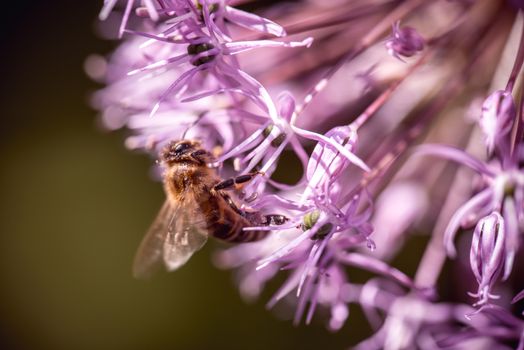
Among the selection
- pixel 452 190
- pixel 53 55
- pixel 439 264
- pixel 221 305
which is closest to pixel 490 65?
pixel 452 190

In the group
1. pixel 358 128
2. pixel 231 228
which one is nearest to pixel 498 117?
pixel 358 128

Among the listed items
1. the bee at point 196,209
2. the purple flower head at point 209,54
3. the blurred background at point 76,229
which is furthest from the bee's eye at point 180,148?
the blurred background at point 76,229

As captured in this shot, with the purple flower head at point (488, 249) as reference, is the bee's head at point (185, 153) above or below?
above

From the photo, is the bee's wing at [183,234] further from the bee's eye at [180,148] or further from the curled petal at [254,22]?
the curled petal at [254,22]

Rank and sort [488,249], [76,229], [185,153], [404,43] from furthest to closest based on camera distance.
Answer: [76,229] < [185,153] < [404,43] < [488,249]

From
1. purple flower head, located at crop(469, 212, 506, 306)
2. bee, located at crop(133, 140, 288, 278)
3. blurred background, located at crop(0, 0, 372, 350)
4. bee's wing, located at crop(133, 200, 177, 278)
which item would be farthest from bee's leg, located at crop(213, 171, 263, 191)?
blurred background, located at crop(0, 0, 372, 350)

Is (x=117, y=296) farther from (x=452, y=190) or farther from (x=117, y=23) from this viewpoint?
(x=452, y=190)

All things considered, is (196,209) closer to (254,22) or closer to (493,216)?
(254,22)
